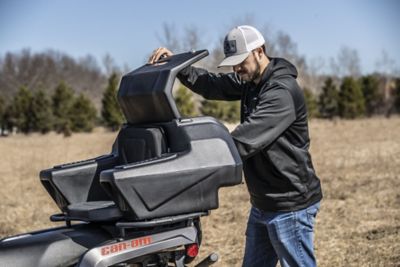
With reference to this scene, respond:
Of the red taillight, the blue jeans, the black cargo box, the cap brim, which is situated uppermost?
the cap brim

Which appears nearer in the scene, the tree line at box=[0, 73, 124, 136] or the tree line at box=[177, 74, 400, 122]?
the tree line at box=[177, 74, 400, 122]

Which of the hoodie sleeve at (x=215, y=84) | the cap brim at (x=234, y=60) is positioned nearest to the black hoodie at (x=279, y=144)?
the cap brim at (x=234, y=60)

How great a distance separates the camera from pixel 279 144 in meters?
3.56

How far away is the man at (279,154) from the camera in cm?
349

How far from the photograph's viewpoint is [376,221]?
28.3 feet

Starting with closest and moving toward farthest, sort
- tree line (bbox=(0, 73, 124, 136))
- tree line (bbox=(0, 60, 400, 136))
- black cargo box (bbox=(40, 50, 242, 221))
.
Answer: black cargo box (bbox=(40, 50, 242, 221)) → tree line (bbox=(0, 60, 400, 136)) → tree line (bbox=(0, 73, 124, 136))

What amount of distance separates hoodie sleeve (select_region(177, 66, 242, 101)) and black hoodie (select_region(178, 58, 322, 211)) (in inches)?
11.2

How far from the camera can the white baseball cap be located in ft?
11.6

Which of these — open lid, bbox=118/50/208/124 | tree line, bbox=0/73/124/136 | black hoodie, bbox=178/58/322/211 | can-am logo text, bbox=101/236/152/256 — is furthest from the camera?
tree line, bbox=0/73/124/136

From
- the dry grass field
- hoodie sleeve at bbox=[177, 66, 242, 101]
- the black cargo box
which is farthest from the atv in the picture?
the dry grass field

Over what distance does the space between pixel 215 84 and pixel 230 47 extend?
0.62 metres

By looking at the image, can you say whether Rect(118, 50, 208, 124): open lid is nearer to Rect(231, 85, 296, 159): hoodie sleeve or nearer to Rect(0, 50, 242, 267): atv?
Rect(0, 50, 242, 267): atv

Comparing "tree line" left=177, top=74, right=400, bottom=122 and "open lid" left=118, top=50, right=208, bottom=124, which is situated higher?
"open lid" left=118, top=50, right=208, bottom=124

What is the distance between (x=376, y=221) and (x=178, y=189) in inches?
245
